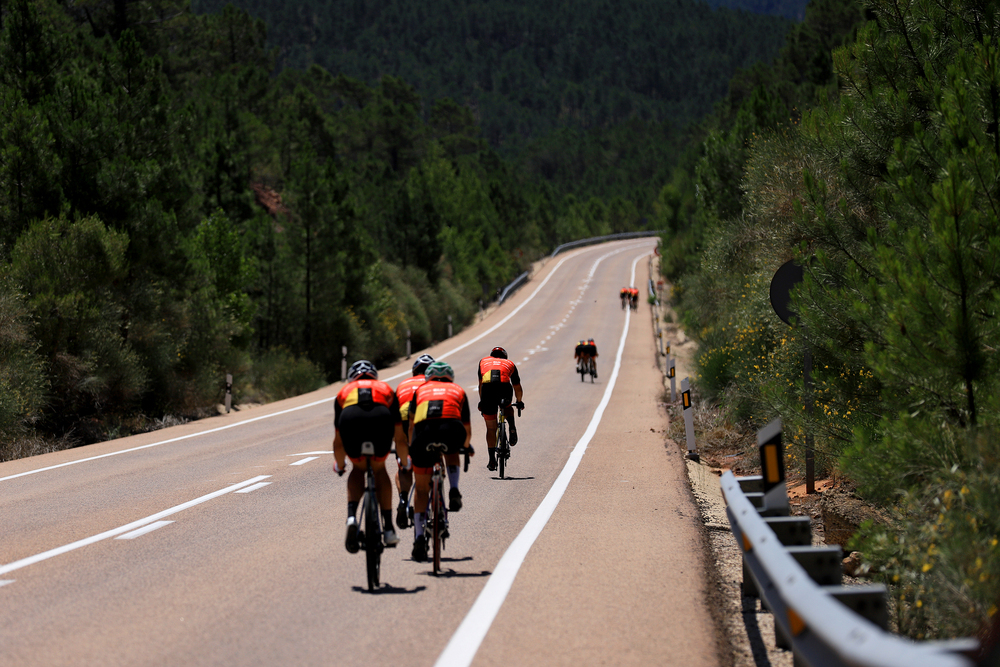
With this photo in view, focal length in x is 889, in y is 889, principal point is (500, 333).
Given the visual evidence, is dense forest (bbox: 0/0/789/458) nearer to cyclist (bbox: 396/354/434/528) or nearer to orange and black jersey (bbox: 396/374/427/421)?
cyclist (bbox: 396/354/434/528)

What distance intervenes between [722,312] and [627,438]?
7482mm

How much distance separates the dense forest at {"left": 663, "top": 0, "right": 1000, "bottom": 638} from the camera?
5.54 m

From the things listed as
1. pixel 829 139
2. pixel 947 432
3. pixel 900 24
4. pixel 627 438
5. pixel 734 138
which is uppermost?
pixel 734 138

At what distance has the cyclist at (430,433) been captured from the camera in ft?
24.3

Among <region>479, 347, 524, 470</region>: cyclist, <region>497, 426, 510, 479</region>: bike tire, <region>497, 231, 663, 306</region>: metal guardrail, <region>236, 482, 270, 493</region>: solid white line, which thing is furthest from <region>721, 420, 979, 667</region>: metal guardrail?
<region>497, 231, 663, 306</region>: metal guardrail

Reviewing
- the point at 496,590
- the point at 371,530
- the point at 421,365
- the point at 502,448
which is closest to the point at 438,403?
the point at 371,530

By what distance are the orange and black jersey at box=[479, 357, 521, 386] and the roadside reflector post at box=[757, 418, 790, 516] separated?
724cm

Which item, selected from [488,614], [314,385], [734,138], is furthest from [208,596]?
[734,138]

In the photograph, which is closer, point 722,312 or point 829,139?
point 829,139

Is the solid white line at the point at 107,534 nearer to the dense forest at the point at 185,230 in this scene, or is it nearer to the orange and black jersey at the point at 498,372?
the orange and black jersey at the point at 498,372

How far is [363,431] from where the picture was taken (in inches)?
272

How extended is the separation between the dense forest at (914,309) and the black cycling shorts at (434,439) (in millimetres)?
3148

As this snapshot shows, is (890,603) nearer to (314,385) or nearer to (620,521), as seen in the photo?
(620,521)

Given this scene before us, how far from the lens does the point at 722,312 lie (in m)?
23.4
